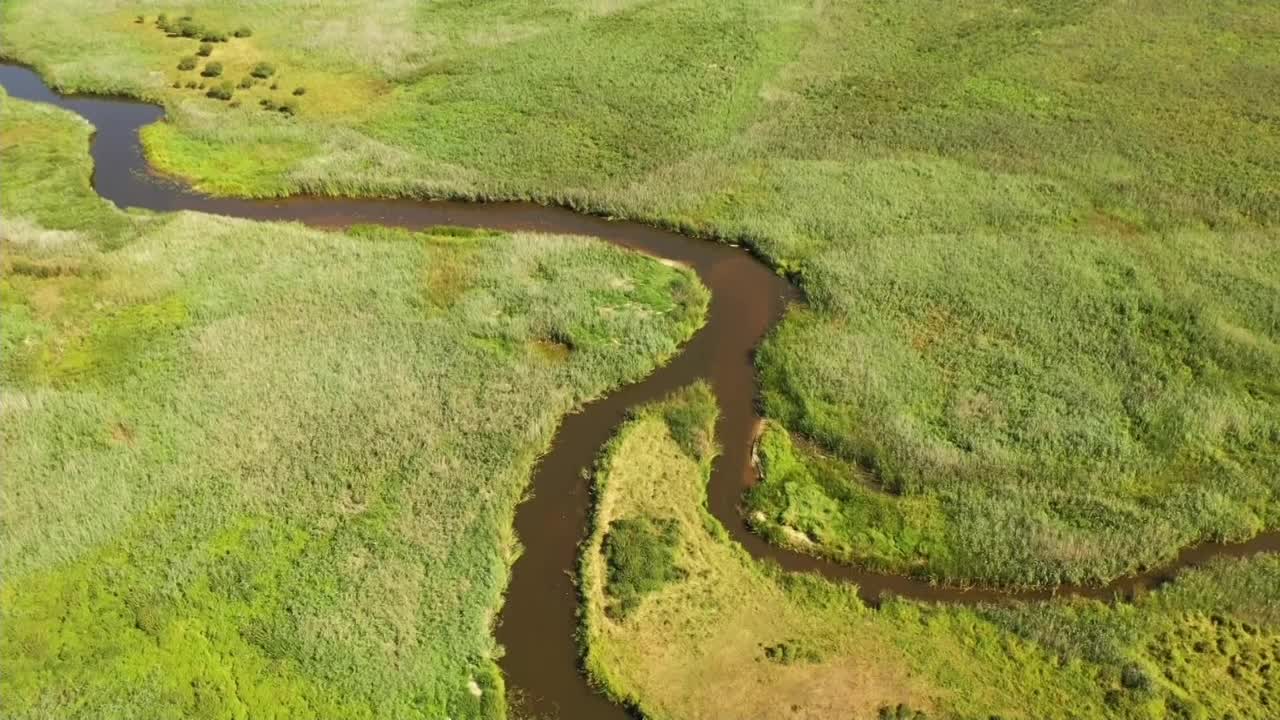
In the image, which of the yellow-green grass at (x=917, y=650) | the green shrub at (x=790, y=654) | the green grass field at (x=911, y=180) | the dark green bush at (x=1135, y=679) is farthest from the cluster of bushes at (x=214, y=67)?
the dark green bush at (x=1135, y=679)

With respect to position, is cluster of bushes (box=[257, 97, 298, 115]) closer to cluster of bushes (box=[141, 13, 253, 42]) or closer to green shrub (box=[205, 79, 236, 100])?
green shrub (box=[205, 79, 236, 100])

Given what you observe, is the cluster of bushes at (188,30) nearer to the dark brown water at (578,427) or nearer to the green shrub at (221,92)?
the green shrub at (221,92)

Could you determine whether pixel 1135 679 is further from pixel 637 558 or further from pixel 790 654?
pixel 637 558

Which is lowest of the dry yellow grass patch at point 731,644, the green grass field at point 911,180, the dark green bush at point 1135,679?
the dry yellow grass patch at point 731,644

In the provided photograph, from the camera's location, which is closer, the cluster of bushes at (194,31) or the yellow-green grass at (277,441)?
the yellow-green grass at (277,441)

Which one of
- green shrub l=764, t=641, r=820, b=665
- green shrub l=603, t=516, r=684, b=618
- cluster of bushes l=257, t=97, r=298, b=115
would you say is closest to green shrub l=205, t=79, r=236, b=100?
cluster of bushes l=257, t=97, r=298, b=115

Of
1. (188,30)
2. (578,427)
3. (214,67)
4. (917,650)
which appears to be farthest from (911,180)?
(188,30)
